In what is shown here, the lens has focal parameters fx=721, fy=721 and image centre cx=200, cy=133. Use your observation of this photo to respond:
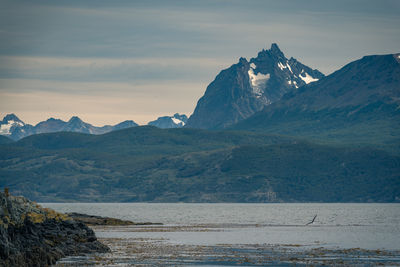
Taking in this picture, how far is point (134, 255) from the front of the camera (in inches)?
3381

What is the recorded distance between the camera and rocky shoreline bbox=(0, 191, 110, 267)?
232 ft

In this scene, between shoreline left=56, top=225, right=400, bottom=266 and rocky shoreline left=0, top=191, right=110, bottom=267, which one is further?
shoreline left=56, top=225, right=400, bottom=266

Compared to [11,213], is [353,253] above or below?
below

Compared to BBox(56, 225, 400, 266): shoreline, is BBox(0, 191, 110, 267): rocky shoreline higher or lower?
higher

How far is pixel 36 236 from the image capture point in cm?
7825

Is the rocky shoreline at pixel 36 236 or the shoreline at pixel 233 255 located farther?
the shoreline at pixel 233 255

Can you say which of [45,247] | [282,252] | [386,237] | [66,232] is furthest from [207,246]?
[386,237]

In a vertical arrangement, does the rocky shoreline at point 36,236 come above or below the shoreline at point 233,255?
above

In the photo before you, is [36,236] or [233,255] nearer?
[36,236]

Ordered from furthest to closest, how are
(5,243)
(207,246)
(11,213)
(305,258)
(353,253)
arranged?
1. (207,246)
2. (353,253)
3. (305,258)
4. (11,213)
5. (5,243)

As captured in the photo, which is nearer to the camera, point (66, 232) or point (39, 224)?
point (39, 224)

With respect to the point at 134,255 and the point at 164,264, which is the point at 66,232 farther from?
the point at 164,264

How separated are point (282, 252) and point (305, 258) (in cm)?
857

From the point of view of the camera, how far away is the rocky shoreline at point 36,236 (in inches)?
2778
